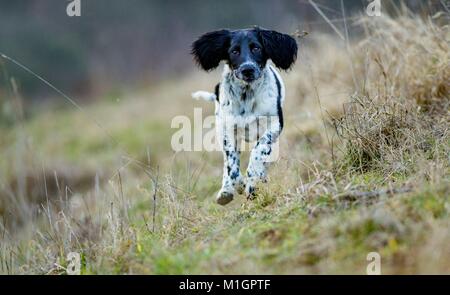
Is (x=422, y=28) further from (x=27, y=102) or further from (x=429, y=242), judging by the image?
(x=27, y=102)

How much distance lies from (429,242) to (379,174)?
1325 mm

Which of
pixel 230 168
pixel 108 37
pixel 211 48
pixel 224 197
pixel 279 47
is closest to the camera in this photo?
pixel 224 197

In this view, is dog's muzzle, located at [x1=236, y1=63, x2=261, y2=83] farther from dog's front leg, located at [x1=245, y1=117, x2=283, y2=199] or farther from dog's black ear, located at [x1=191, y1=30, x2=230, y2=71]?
dog's black ear, located at [x1=191, y1=30, x2=230, y2=71]

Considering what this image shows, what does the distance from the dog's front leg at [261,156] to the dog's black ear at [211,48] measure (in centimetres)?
71

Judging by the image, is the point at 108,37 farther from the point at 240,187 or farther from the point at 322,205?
the point at 322,205

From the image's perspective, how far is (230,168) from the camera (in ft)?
16.6

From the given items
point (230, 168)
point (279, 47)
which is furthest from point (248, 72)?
point (230, 168)

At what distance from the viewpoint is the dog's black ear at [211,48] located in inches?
211

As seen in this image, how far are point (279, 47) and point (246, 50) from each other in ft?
1.12

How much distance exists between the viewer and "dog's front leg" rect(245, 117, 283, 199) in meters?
4.80

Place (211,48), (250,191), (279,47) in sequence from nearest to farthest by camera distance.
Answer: (250,191) → (279,47) → (211,48)

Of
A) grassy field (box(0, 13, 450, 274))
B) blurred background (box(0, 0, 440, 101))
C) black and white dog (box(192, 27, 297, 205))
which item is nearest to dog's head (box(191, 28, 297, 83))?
black and white dog (box(192, 27, 297, 205))

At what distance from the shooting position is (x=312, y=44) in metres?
8.81

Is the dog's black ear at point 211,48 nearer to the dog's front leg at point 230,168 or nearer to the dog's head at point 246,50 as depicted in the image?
the dog's head at point 246,50
